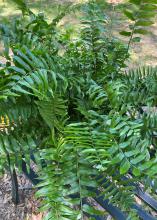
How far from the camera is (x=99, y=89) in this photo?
125cm

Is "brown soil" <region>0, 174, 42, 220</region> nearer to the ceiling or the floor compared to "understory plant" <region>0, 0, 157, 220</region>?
nearer to the floor

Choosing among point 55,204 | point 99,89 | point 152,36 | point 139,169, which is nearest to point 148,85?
point 99,89

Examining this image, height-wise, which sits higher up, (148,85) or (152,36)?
(148,85)

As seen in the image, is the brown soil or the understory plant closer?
the understory plant

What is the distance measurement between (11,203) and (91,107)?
902 millimetres

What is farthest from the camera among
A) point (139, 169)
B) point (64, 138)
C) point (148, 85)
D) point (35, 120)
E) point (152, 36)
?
point (152, 36)

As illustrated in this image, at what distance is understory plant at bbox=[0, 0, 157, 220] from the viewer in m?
0.99

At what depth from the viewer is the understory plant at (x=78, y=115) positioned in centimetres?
99

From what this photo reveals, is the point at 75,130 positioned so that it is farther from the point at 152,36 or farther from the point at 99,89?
the point at 152,36

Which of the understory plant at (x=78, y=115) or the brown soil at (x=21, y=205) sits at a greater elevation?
the understory plant at (x=78, y=115)

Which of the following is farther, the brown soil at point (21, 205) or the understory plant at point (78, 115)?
the brown soil at point (21, 205)

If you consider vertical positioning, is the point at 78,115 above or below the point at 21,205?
above

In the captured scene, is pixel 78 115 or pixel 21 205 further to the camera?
pixel 21 205

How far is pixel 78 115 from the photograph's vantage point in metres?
1.30
